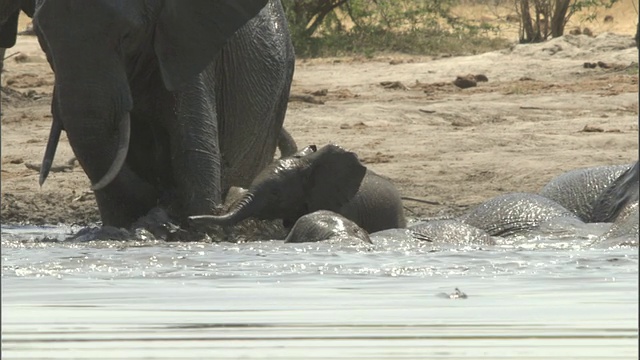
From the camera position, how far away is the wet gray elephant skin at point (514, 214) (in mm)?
8508

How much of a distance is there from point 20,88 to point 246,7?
7265mm

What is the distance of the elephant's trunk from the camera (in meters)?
8.00

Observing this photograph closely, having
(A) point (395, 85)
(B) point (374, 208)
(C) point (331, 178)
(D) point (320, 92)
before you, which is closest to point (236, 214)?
(C) point (331, 178)

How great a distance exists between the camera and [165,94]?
26.5 ft

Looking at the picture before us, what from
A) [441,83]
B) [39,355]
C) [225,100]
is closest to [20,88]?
[441,83]

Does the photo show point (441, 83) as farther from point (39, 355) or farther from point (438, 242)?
point (39, 355)

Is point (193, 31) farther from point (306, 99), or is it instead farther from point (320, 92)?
point (320, 92)

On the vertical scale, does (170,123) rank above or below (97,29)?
below

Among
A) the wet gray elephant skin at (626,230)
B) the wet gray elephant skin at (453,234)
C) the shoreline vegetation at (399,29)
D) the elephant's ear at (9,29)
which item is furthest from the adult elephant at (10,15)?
the shoreline vegetation at (399,29)

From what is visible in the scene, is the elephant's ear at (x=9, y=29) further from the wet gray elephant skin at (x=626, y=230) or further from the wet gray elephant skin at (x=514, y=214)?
the wet gray elephant skin at (x=626, y=230)

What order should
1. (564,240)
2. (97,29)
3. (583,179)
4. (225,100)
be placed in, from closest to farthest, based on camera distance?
(97,29)
(564,240)
(225,100)
(583,179)

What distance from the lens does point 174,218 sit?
319 inches

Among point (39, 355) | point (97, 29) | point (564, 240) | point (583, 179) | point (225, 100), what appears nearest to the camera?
point (39, 355)

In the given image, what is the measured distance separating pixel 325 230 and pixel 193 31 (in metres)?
1.20
